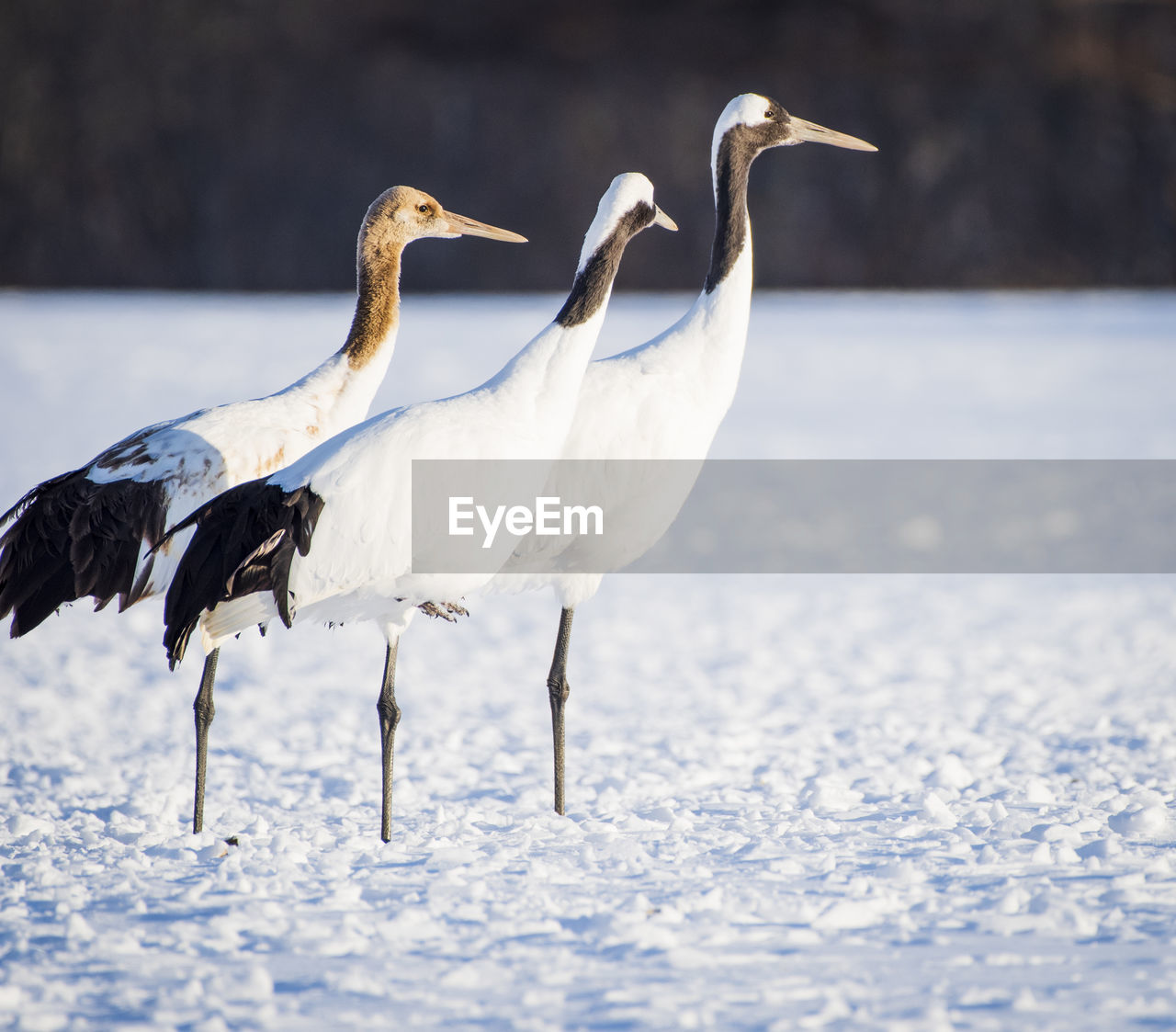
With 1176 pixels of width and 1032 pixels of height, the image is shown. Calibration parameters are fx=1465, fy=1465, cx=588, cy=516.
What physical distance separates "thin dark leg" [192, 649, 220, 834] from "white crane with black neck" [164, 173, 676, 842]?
36 centimetres

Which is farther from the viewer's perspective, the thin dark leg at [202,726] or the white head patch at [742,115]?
the white head patch at [742,115]

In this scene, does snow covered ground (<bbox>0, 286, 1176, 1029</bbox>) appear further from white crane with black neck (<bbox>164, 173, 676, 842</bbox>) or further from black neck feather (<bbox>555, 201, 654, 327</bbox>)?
black neck feather (<bbox>555, 201, 654, 327</bbox>)

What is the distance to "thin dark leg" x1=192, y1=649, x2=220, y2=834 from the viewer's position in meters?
3.79

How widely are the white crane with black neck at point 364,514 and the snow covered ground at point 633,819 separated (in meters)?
0.53

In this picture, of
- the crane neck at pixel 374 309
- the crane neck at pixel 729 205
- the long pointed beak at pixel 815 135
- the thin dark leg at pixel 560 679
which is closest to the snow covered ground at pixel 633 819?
the thin dark leg at pixel 560 679

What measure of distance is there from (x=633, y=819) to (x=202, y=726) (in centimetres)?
117

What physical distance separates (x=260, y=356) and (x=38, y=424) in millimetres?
4794

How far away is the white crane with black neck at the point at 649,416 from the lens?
3.86m

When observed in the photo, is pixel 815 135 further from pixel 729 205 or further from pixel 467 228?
pixel 467 228

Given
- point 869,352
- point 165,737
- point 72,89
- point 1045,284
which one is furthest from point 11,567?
point 72,89

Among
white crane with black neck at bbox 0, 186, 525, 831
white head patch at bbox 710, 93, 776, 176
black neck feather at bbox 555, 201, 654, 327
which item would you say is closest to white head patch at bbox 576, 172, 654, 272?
black neck feather at bbox 555, 201, 654, 327

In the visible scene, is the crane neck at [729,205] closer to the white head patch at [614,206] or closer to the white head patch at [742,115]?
the white head patch at [742,115]

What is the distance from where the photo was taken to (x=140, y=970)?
296 centimetres

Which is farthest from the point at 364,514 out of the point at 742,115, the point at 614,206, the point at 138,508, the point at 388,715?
the point at 742,115
